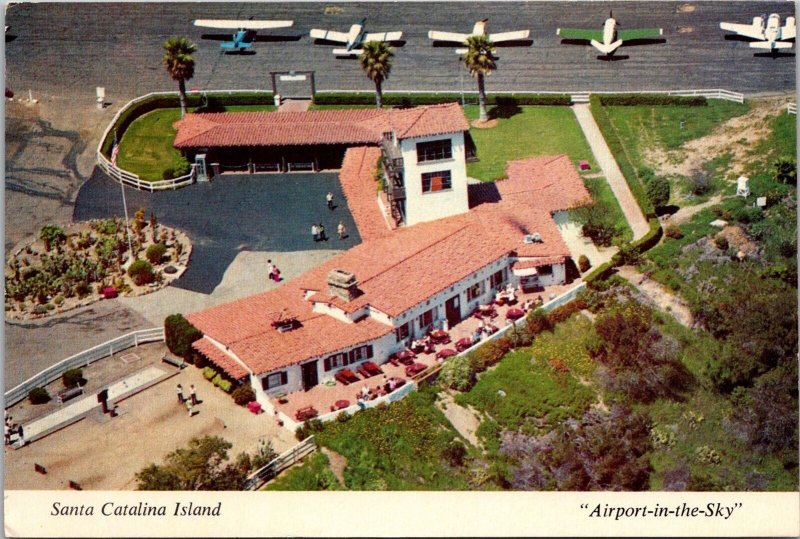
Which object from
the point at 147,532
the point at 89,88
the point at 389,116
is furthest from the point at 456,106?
the point at 147,532

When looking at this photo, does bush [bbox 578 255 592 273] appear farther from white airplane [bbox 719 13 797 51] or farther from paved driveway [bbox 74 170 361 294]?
white airplane [bbox 719 13 797 51]

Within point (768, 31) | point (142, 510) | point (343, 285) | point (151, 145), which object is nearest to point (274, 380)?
point (343, 285)

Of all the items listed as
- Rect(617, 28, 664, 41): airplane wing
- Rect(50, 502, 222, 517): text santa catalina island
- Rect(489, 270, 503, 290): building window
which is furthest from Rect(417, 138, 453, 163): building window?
Rect(50, 502, 222, 517): text santa catalina island

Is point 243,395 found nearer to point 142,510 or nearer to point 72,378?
point 142,510

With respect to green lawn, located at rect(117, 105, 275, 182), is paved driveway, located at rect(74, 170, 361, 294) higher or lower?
lower

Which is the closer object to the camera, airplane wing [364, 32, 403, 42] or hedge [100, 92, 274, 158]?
hedge [100, 92, 274, 158]

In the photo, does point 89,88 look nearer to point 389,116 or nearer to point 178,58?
point 178,58
